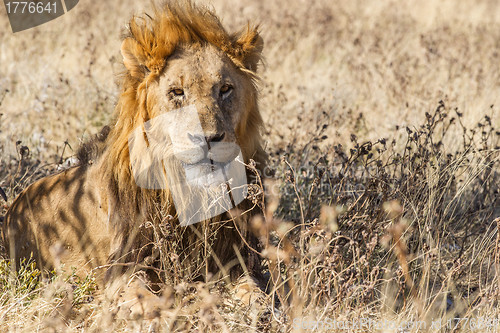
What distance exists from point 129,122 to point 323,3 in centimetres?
990

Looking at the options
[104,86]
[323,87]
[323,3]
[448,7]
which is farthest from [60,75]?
[448,7]

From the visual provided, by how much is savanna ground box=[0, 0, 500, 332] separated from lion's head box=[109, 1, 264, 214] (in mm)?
332

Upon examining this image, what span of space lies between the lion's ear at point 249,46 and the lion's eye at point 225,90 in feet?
0.90

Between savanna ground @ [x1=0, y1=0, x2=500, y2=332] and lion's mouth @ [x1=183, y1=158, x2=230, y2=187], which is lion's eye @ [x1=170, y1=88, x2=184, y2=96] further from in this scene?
savanna ground @ [x1=0, y1=0, x2=500, y2=332]

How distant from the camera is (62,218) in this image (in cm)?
433

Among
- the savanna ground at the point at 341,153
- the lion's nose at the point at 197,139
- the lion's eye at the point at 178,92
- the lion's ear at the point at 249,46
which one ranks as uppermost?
the lion's ear at the point at 249,46

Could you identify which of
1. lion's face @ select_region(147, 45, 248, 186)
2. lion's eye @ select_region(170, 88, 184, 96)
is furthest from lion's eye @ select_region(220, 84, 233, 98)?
lion's eye @ select_region(170, 88, 184, 96)

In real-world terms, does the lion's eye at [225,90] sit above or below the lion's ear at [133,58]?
below

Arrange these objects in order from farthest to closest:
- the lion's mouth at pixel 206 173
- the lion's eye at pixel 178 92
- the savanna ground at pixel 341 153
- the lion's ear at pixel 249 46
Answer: the lion's ear at pixel 249 46 → the lion's eye at pixel 178 92 → the lion's mouth at pixel 206 173 → the savanna ground at pixel 341 153

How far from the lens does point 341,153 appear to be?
16.0 feet

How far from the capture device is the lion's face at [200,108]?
11.7 ft

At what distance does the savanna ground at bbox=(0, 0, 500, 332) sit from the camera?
3492 millimetres

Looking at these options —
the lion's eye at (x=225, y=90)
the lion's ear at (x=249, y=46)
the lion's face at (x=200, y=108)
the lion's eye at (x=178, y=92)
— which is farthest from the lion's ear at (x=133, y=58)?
the lion's ear at (x=249, y=46)

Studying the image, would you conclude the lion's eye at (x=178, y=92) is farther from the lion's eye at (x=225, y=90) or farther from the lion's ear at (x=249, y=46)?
the lion's ear at (x=249, y=46)
